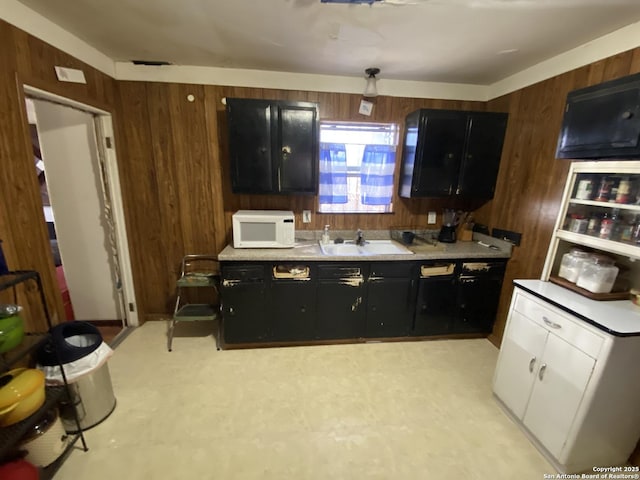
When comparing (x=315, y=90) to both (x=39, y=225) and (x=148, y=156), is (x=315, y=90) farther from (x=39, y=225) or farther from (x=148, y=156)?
(x=39, y=225)

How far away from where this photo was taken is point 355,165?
2.90 meters

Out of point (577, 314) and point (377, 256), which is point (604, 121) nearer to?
point (577, 314)

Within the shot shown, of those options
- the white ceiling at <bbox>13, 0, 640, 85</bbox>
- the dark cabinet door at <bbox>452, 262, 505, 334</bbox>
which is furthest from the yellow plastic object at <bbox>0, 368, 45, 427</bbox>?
the dark cabinet door at <bbox>452, 262, 505, 334</bbox>

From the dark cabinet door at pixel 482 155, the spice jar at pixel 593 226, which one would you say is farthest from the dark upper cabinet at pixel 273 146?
the spice jar at pixel 593 226

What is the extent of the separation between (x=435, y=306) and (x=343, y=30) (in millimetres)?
2378

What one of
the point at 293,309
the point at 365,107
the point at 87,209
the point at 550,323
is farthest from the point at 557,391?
the point at 87,209

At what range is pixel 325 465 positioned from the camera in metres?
1.57

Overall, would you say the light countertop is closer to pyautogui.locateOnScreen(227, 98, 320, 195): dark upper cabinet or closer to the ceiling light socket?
pyautogui.locateOnScreen(227, 98, 320, 195): dark upper cabinet

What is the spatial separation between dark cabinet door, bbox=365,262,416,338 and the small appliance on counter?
67 cm

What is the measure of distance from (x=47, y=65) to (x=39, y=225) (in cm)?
104

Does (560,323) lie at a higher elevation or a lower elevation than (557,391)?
higher

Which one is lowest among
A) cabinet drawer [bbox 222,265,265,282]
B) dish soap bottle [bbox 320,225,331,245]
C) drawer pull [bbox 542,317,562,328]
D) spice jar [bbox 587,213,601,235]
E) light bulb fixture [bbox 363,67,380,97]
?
cabinet drawer [bbox 222,265,265,282]

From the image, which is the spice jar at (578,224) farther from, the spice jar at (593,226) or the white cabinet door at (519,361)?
the white cabinet door at (519,361)

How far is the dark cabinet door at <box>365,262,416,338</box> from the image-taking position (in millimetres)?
2518
